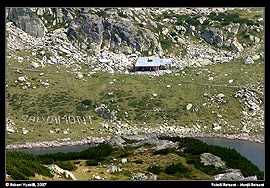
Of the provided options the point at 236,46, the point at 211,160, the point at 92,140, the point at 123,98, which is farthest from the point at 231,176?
the point at 236,46

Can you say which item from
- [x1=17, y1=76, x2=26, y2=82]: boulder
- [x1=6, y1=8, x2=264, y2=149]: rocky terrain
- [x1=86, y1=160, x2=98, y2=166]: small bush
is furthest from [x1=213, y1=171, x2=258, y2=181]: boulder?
[x1=17, y1=76, x2=26, y2=82]: boulder

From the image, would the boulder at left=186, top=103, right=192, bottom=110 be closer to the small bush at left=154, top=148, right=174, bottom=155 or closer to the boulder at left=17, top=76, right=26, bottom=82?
the boulder at left=17, top=76, right=26, bottom=82

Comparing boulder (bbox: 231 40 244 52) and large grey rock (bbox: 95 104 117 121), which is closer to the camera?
large grey rock (bbox: 95 104 117 121)

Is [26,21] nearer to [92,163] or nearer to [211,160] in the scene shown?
[92,163]

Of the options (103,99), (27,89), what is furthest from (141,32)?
(27,89)

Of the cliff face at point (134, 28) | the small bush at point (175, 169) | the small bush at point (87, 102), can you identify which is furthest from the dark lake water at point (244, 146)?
the cliff face at point (134, 28)

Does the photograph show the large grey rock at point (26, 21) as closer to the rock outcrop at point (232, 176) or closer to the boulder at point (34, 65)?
the boulder at point (34, 65)
